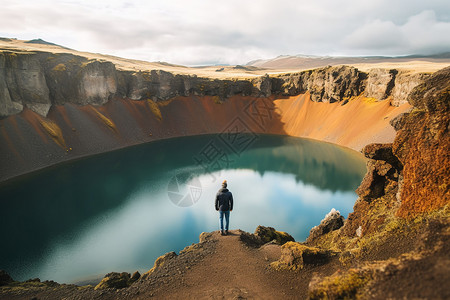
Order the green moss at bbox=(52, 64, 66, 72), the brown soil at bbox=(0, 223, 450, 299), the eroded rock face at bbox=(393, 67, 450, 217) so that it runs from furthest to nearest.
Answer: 1. the green moss at bbox=(52, 64, 66, 72)
2. the eroded rock face at bbox=(393, 67, 450, 217)
3. the brown soil at bbox=(0, 223, 450, 299)

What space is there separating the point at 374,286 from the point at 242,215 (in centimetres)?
1606

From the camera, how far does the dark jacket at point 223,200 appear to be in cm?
1022

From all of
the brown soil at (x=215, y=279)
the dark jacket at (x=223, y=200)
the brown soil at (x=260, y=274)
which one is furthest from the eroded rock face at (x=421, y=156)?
the dark jacket at (x=223, y=200)

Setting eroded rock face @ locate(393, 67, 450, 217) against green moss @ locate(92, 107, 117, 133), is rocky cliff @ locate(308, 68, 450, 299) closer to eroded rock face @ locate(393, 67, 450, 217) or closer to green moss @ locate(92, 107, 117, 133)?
eroded rock face @ locate(393, 67, 450, 217)

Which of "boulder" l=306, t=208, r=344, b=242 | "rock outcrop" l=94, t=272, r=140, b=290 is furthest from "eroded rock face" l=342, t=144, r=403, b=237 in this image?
"rock outcrop" l=94, t=272, r=140, b=290

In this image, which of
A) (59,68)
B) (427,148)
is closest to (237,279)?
(427,148)

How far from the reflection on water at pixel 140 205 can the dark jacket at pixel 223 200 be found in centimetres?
786

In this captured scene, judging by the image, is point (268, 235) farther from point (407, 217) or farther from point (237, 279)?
point (407, 217)

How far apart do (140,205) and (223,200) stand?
15155 millimetres

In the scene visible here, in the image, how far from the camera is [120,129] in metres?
43.6

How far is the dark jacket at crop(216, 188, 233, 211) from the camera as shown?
10.2 metres

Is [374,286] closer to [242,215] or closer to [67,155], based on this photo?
Answer: [242,215]

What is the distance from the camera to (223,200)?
33.6 feet

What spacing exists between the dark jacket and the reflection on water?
25.8ft
